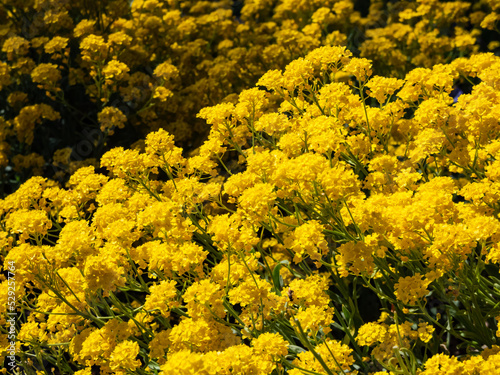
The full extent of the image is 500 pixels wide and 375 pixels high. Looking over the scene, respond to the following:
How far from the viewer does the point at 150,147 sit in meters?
3.10

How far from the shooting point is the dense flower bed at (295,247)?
2.25 m

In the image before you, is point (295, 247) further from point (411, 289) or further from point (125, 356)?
point (125, 356)

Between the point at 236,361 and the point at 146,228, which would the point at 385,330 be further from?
the point at 146,228

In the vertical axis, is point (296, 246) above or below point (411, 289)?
above

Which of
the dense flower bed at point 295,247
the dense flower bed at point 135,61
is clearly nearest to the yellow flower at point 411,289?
the dense flower bed at point 295,247

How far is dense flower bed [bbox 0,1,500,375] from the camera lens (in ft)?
7.38

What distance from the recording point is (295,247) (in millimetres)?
2395

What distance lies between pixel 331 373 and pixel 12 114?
4.35 m

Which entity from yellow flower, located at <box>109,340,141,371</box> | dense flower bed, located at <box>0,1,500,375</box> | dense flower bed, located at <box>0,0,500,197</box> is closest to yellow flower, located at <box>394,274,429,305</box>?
dense flower bed, located at <box>0,1,500,375</box>

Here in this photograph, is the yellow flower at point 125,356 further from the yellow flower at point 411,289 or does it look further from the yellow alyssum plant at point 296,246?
the yellow flower at point 411,289

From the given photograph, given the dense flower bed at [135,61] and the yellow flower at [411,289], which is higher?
the dense flower bed at [135,61]

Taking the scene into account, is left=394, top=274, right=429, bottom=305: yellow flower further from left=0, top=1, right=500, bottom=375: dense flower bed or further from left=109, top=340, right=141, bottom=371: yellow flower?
left=109, top=340, right=141, bottom=371: yellow flower

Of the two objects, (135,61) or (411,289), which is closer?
(411,289)

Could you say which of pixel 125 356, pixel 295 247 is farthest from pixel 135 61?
pixel 125 356
